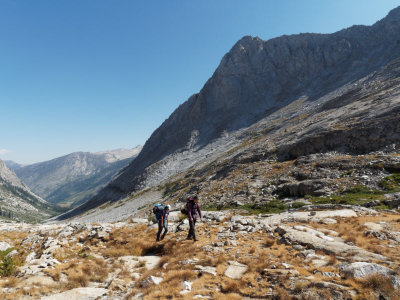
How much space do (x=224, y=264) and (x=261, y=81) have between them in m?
161

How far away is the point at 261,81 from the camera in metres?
154

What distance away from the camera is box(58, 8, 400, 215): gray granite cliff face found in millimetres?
124188

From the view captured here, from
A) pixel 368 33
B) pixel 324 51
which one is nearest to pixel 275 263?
pixel 324 51

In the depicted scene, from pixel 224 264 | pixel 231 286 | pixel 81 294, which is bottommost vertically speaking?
pixel 224 264

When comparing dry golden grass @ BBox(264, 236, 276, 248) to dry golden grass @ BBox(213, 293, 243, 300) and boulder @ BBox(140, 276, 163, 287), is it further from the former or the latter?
boulder @ BBox(140, 276, 163, 287)

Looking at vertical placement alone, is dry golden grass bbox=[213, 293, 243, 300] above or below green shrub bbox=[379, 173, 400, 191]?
above

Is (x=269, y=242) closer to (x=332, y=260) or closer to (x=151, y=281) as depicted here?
(x=332, y=260)

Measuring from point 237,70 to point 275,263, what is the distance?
167 meters

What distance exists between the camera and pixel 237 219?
1673 cm

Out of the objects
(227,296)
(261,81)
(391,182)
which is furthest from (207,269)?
(261,81)

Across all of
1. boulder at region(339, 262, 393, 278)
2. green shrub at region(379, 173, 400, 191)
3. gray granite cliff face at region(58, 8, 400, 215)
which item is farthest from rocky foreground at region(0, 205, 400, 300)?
gray granite cliff face at region(58, 8, 400, 215)

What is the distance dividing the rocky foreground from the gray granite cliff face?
9731 centimetres

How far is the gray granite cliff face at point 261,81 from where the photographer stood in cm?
12419

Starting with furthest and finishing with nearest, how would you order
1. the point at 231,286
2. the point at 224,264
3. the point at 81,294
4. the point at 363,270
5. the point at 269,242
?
1. the point at 269,242
2. the point at 224,264
3. the point at 81,294
4. the point at 231,286
5. the point at 363,270
